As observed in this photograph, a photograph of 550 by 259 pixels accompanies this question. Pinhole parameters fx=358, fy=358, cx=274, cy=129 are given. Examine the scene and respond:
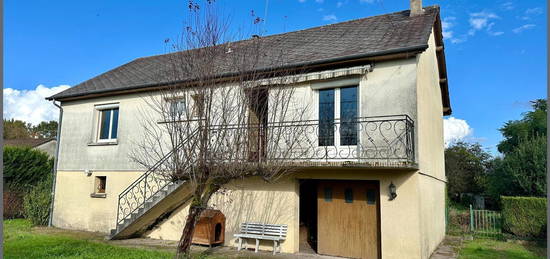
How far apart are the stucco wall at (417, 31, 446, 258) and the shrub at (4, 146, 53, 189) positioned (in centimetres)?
1671

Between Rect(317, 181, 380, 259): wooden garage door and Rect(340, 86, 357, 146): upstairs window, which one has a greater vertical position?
Rect(340, 86, 357, 146): upstairs window

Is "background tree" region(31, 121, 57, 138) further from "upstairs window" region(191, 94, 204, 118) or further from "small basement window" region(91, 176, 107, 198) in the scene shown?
"upstairs window" region(191, 94, 204, 118)

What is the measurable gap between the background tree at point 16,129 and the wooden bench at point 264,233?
56092mm

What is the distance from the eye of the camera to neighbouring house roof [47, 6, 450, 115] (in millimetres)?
10133

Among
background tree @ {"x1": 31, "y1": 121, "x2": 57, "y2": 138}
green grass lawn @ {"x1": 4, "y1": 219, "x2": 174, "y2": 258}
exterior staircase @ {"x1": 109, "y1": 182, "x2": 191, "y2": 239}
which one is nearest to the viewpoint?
green grass lawn @ {"x1": 4, "y1": 219, "x2": 174, "y2": 258}

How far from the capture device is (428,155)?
37.1ft

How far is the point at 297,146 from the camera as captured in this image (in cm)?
1061

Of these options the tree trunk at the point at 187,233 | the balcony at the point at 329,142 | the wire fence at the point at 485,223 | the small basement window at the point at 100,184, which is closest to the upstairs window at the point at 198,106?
the balcony at the point at 329,142

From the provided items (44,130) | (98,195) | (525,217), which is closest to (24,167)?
(98,195)

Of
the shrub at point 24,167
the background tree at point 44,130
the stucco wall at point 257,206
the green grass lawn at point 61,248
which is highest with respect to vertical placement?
the background tree at point 44,130

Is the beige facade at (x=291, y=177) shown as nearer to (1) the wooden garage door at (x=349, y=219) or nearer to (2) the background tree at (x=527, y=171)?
(1) the wooden garage door at (x=349, y=219)

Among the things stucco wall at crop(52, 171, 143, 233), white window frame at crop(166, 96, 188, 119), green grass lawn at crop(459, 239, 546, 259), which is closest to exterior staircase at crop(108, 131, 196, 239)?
stucco wall at crop(52, 171, 143, 233)

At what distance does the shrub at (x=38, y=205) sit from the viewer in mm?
15062

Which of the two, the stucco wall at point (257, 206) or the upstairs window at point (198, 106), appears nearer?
the upstairs window at point (198, 106)
